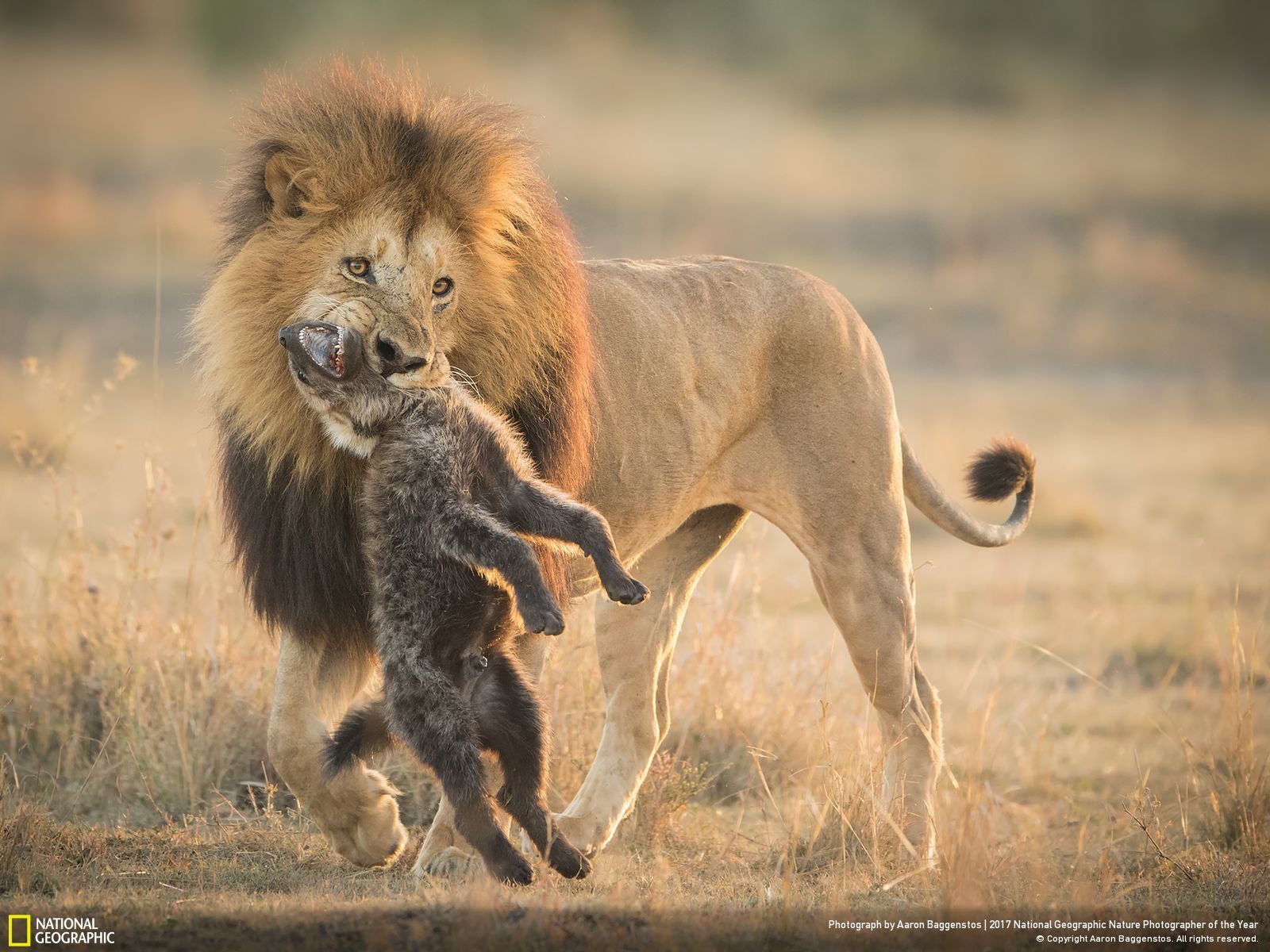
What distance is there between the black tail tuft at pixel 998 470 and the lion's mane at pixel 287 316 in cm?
157

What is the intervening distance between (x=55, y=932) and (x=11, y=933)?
0.09 meters

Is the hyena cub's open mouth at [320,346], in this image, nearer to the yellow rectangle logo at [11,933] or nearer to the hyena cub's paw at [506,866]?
the hyena cub's paw at [506,866]

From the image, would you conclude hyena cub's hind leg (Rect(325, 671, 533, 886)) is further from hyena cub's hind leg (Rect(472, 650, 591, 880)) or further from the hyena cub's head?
the hyena cub's head

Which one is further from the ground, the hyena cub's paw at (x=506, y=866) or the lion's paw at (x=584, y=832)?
the hyena cub's paw at (x=506, y=866)

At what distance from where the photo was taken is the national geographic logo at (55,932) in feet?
10.8

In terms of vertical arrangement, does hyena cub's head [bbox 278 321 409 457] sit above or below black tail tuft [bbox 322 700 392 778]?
above

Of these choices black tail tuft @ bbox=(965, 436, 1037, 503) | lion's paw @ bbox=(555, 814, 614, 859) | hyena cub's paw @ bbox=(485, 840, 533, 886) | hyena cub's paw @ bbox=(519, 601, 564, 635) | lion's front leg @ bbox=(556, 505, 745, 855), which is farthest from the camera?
black tail tuft @ bbox=(965, 436, 1037, 503)

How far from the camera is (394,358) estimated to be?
365 centimetres

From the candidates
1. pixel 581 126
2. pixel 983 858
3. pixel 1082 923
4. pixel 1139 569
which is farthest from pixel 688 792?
pixel 581 126

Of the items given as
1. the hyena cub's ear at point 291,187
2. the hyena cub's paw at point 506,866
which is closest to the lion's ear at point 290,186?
the hyena cub's ear at point 291,187

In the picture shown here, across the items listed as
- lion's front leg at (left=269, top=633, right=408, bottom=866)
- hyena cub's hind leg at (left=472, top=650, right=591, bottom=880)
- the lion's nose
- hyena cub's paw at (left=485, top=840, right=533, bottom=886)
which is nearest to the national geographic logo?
lion's front leg at (left=269, top=633, right=408, bottom=866)

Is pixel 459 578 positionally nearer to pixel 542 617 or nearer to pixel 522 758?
pixel 542 617

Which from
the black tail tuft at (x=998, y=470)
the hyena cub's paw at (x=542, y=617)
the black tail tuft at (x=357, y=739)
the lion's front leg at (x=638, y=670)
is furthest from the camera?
the black tail tuft at (x=998, y=470)

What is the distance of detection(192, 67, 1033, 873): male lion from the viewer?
382 cm
